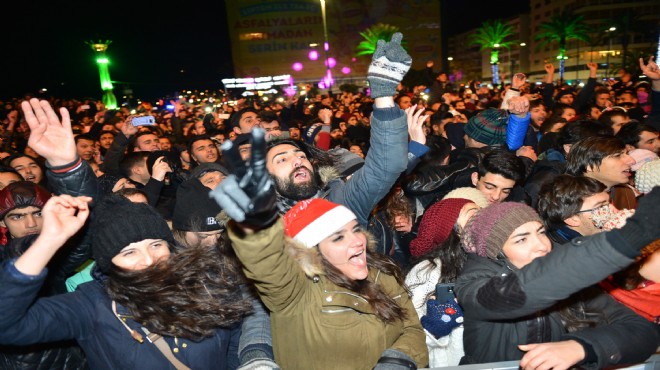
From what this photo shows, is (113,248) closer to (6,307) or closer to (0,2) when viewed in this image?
(6,307)

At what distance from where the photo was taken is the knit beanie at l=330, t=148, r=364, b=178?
3785 millimetres

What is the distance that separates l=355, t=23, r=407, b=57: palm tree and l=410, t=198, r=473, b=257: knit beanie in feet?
150

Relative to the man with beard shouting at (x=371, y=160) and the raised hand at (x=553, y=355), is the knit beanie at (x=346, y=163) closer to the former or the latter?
the man with beard shouting at (x=371, y=160)

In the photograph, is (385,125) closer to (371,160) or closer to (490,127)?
(371,160)

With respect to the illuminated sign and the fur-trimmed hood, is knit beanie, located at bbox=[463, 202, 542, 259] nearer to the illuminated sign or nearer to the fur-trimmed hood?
the fur-trimmed hood

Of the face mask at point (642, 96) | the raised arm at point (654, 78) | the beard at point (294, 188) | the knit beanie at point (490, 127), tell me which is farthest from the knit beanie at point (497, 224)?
the face mask at point (642, 96)

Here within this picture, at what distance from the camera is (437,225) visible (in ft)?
9.91

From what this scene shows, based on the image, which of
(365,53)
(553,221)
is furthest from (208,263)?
(365,53)

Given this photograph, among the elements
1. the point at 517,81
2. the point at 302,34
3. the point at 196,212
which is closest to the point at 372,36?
the point at 302,34

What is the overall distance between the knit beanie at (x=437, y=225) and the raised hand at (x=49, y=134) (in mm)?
2396

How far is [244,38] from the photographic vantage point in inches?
1975

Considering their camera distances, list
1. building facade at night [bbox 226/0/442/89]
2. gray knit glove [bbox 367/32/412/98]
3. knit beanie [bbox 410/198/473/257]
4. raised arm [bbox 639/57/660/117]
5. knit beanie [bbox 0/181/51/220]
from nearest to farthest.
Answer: gray knit glove [bbox 367/32/412/98]
knit beanie [bbox 410/198/473/257]
knit beanie [bbox 0/181/51/220]
raised arm [bbox 639/57/660/117]
building facade at night [bbox 226/0/442/89]

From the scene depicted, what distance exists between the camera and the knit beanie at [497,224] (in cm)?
226

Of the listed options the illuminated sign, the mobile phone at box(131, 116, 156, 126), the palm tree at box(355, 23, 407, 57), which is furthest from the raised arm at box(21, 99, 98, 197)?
the illuminated sign
